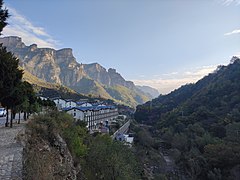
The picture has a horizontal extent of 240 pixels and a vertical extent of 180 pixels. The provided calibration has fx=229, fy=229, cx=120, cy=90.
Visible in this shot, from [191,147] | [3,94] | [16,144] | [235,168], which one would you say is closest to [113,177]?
[16,144]

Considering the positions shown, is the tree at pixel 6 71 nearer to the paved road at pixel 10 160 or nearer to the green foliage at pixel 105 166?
the paved road at pixel 10 160

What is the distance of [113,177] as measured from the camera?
1332 cm

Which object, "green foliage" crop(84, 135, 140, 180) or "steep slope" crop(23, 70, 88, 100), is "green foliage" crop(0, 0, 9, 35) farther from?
"steep slope" crop(23, 70, 88, 100)

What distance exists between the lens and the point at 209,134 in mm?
41469

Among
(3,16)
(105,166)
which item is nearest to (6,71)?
(3,16)

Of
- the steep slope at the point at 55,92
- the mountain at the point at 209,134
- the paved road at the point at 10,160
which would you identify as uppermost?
the steep slope at the point at 55,92

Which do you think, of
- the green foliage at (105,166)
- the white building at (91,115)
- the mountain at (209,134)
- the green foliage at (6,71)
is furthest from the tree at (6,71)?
the mountain at (209,134)

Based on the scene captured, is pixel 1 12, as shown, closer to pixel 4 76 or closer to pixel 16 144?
pixel 4 76

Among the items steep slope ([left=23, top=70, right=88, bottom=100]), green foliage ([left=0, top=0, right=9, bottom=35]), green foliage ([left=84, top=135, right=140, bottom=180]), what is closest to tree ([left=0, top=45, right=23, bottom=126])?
green foliage ([left=0, top=0, right=9, bottom=35])

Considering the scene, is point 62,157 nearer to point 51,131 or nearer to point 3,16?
point 51,131

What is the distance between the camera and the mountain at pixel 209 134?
30562 mm

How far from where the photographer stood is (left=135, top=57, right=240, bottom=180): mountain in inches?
1203

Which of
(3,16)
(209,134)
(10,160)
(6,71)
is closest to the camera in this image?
(10,160)

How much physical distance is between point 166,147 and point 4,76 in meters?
40.5
